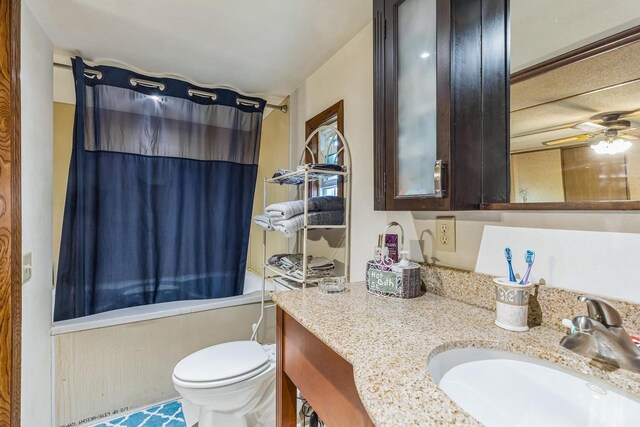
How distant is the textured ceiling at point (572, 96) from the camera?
2.17 feet

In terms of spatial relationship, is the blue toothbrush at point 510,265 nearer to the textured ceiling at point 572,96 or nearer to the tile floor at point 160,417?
the textured ceiling at point 572,96

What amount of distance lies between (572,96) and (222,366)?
1.58m

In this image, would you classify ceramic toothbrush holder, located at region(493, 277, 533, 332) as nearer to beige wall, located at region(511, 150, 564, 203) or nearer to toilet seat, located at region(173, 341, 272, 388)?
beige wall, located at region(511, 150, 564, 203)

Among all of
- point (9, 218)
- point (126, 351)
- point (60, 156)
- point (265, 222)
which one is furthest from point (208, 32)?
point (126, 351)

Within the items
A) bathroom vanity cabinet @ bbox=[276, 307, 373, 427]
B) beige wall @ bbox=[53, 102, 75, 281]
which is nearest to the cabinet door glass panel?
bathroom vanity cabinet @ bbox=[276, 307, 373, 427]

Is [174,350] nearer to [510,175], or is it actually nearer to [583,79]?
[510,175]

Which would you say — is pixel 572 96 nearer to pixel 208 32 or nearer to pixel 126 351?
pixel 208 32

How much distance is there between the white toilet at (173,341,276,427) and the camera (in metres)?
1.28

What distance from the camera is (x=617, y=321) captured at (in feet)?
1.90

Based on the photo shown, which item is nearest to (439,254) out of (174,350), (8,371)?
(8,371)

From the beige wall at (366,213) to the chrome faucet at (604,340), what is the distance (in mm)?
131

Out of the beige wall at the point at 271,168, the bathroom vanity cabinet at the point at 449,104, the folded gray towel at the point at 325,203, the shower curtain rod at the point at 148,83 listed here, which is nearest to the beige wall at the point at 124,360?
the beige wall at the point at 271,168

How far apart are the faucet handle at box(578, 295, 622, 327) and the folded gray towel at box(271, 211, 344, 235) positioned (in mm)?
1051

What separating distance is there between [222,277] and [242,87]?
53.8 inches
